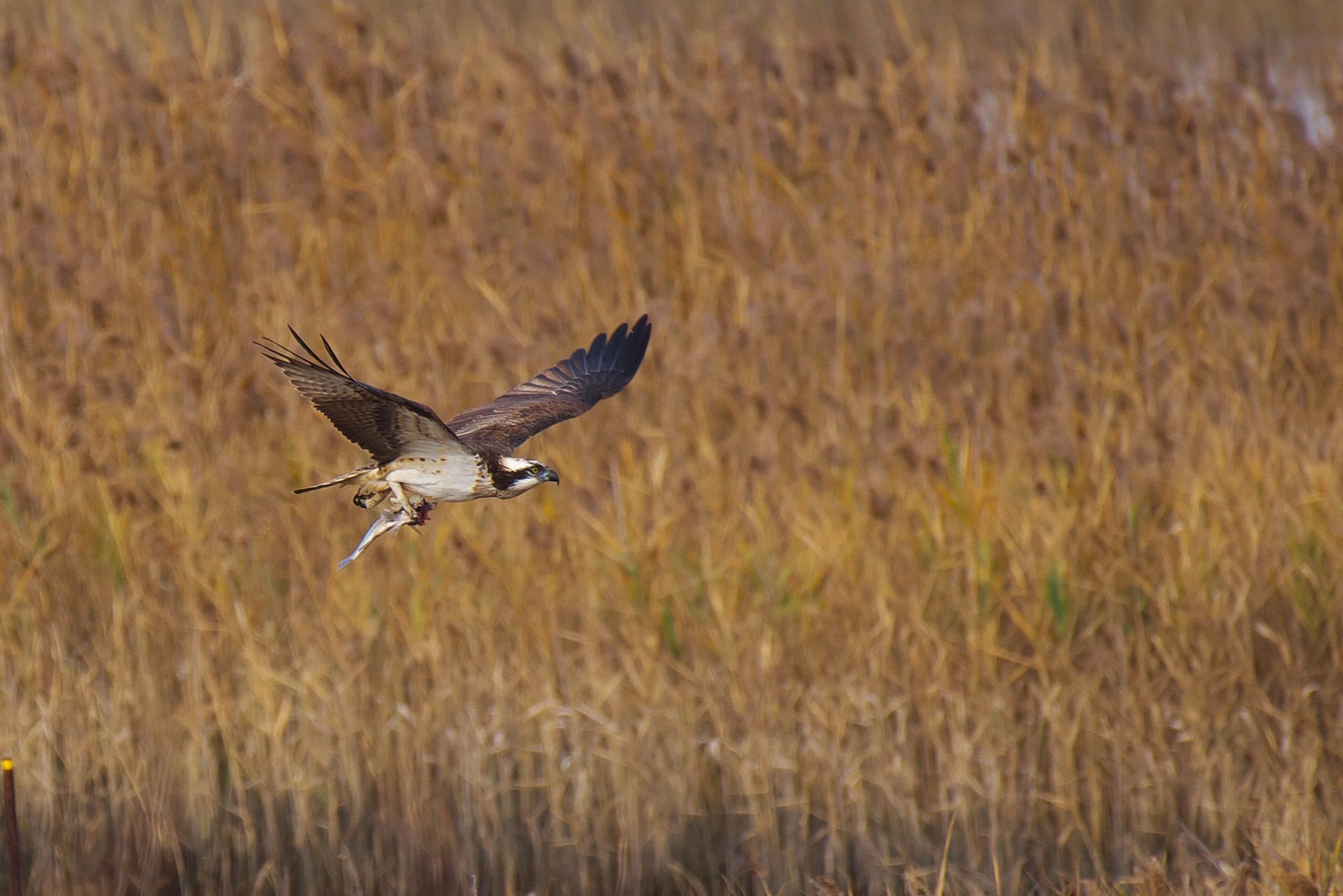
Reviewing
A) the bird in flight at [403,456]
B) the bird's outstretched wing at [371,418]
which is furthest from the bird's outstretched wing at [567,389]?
the bird's outstretched wing at [371,418]

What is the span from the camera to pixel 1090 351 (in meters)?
5.04

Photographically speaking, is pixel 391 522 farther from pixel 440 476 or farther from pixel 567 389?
pixel 567 389

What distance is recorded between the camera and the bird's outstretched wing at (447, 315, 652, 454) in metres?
3.34

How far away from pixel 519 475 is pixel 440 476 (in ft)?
0.47

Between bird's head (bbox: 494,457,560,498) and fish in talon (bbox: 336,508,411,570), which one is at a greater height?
bird's head (bbox: 494,457,560,498)

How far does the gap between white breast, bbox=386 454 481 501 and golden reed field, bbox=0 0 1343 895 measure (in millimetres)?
1354

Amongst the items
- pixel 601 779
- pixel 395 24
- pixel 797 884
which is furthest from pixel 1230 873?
pixel 395 24

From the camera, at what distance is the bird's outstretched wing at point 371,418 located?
2482mm

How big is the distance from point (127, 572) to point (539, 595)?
3.51 ft

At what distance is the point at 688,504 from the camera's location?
4441 mm

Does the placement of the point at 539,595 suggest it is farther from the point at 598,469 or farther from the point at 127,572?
the point at 127,572

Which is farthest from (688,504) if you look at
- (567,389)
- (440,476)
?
(440,476)

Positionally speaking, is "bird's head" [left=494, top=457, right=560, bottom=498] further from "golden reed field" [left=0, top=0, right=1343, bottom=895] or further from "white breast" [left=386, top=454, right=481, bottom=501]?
"golden reed field" [left=0, top=0, right=1343, bottom=895]

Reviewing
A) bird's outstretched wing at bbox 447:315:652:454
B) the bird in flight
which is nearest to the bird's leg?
the bird in flight
